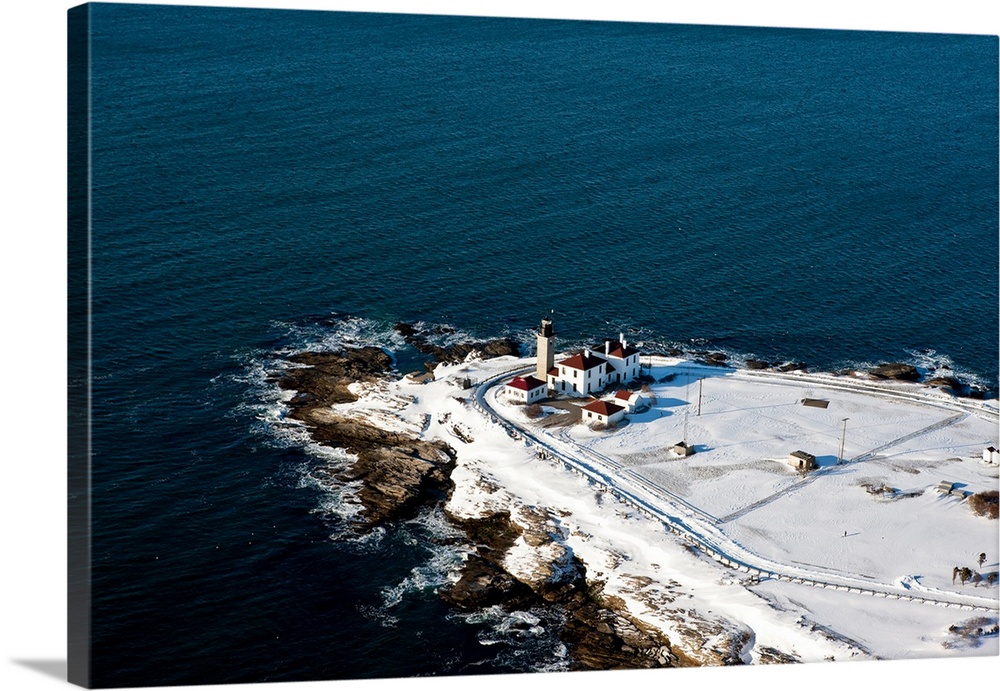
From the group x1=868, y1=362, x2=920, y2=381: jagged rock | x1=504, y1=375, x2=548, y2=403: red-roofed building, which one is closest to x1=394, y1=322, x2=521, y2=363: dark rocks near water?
x1=504, y1=375, x2=548, y2=403: red-roofed building

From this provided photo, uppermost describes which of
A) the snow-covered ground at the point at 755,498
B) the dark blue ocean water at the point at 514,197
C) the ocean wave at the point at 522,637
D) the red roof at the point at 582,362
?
the dark blue ocean water at the point at 514,197

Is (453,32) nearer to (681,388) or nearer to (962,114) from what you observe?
(681,388)

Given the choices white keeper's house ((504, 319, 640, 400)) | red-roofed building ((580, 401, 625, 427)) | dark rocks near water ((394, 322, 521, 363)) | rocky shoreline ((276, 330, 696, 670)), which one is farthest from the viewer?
dark rocks near water ((394, 322, 521, 363))

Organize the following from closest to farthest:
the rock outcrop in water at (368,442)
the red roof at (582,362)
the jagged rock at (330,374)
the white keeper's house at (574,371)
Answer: the rock outcrop in water at (368,442) < the white keeper's house at (574,371) < the red roof at (582,362) < the jagged rock at (330,374)

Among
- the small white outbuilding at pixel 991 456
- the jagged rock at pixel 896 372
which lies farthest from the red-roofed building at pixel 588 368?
the small white outbuilding at pixel 991 456

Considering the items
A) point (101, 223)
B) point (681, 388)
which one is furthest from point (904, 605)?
point (101, 223)

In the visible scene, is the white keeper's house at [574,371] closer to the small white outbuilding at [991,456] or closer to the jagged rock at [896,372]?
the jagged rock at [896,372]

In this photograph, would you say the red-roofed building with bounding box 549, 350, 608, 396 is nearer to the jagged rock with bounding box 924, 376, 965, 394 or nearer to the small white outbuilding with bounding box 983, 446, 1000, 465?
the jagged rock with bounding box 924, 376, 965, 394
